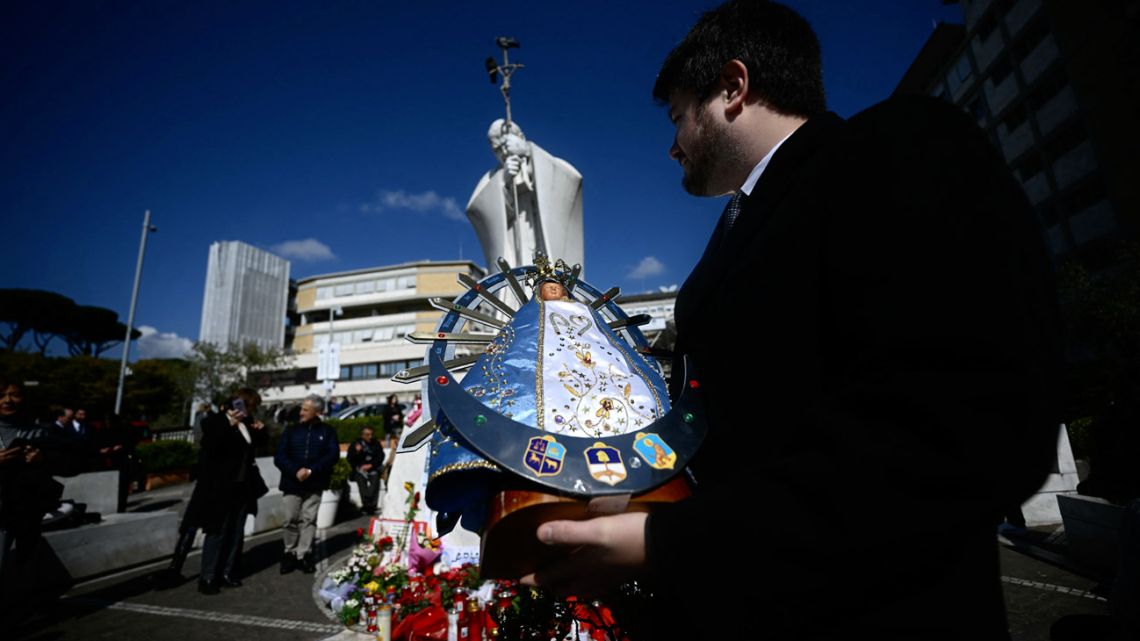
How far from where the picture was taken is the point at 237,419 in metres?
5.92

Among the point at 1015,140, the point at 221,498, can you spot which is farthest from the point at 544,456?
the point at 1015,140

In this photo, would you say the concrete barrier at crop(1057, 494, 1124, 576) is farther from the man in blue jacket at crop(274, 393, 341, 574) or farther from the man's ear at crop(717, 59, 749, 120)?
the man in blue jacket at crop(274, 393, 341, 574)

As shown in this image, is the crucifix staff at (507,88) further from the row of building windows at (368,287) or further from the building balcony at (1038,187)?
the row of building windows at (368,287)

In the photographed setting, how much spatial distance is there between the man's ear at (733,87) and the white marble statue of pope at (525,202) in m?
8.94

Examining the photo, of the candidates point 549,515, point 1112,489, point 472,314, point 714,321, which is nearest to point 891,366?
point 714,321

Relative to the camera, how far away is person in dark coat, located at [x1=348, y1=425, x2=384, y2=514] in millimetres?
10148

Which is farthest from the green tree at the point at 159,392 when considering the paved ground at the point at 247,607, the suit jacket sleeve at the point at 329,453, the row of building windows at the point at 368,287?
the suit jacket sleeve at the point at 329,453

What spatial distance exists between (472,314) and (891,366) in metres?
1.58

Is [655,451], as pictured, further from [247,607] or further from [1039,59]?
Answer: [1039,59]

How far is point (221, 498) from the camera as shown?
566cm

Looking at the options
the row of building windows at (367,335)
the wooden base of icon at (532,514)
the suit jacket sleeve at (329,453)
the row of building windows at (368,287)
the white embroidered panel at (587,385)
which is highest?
the row of building windows at (368,287)

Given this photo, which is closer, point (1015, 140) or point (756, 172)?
point (756, 172)

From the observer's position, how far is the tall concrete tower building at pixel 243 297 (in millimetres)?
46275

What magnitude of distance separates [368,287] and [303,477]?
48.6m
